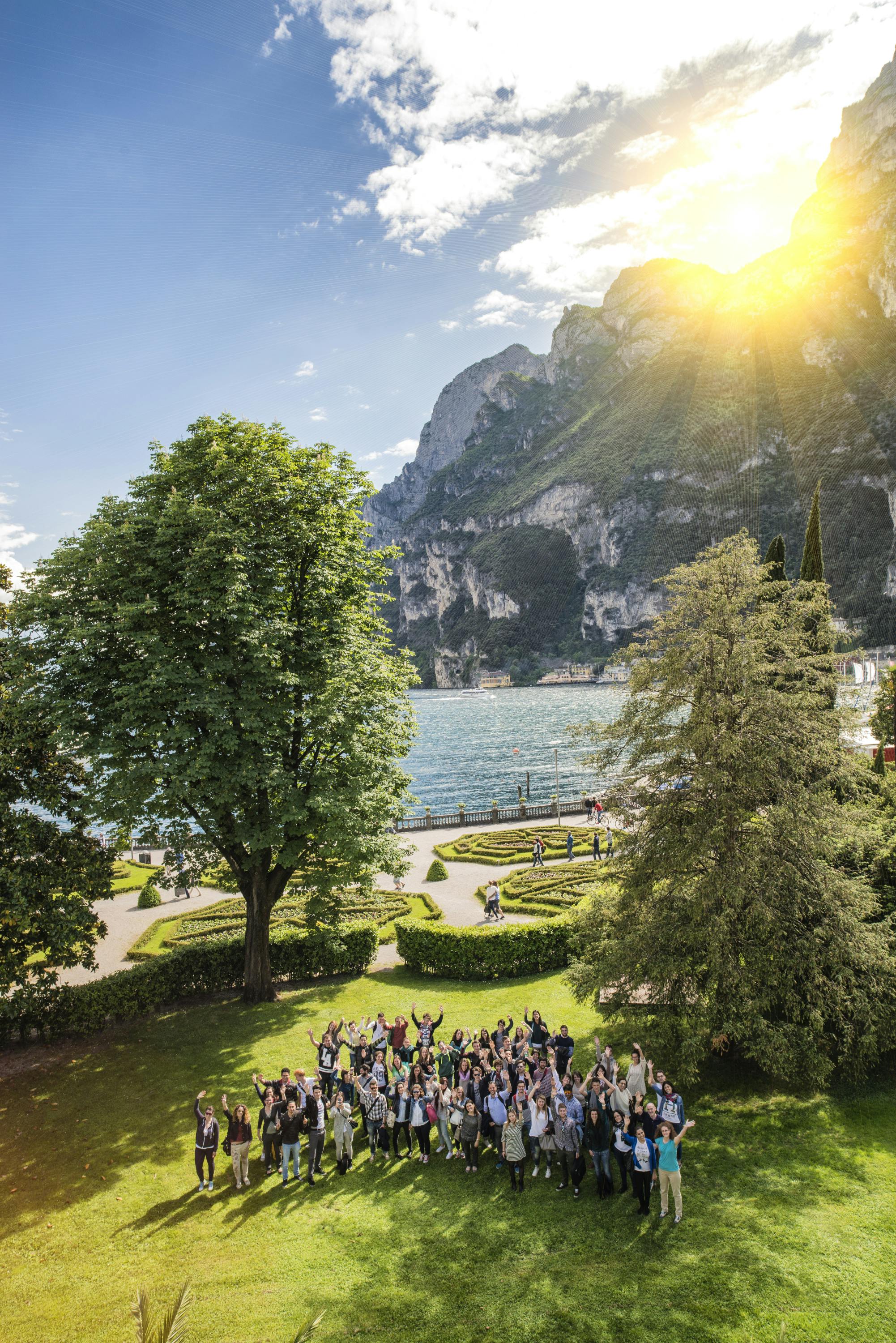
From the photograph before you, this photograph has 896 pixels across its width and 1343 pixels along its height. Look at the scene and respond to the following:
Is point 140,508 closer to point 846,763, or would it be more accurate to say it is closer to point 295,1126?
point 295,1126

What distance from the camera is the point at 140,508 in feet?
54.9

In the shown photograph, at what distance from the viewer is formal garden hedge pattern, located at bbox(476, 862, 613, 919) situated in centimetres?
2542

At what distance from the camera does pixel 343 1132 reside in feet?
37.7

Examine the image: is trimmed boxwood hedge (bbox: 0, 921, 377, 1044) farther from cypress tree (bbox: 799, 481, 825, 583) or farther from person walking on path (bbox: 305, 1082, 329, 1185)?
cypress tree (bbox: 799, 481, 825, 583)

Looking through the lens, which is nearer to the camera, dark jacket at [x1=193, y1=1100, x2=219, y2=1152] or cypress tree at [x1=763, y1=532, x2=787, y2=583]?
dark jacket at [x1=193, y1=1100, x2=219, y2=1152]

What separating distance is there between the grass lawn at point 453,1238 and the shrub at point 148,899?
17070mm

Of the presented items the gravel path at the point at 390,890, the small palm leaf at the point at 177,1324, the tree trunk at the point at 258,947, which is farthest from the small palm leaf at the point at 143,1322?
the gravel path at the point at 390,890

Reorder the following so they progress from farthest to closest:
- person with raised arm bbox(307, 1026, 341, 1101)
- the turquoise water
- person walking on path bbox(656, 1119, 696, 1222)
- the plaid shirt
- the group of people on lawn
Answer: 1. the turquoise water
2. person with raised arm bbox(307, 1026, 341, 1101)
3. the plaid shirt
4. the group of people on lawn
5. person walking on path bbox(656, 1119, 696, 1222)

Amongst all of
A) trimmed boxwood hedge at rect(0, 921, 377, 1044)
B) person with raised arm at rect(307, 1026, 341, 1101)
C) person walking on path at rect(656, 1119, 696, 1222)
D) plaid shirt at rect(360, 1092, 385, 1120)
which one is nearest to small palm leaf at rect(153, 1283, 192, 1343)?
person walking on path at rect(656, 1119, 696, 1222)

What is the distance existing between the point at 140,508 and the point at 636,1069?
15534 mm

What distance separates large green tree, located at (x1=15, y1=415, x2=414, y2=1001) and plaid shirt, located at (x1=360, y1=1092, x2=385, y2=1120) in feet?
19.5

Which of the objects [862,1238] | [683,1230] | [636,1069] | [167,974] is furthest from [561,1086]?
[167,974]

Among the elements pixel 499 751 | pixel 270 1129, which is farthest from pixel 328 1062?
pixel 499 751

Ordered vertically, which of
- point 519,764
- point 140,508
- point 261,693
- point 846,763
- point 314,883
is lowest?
point 519,764
